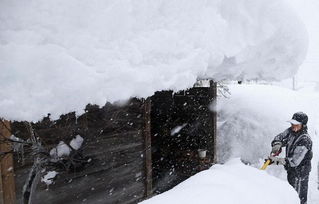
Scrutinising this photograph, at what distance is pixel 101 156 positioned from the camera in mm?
4352

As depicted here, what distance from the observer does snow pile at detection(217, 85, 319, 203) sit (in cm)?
927

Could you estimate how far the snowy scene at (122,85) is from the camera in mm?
2543

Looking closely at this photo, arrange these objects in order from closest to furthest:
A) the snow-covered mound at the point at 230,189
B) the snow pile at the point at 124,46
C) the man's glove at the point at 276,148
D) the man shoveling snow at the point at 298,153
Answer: the snow-covered mound at the point at 230,189 < the snow pile at the point at 124,46 < the man shoveling snow at the point at 298,153 < the man's glove at the point at 276,148

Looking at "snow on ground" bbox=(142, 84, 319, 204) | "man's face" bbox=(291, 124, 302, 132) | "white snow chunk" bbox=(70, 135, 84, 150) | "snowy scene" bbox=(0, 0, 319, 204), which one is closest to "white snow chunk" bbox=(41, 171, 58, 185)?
"snowy scene" bbox=(0, 0, 319, 204)

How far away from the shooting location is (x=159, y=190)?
7438mm

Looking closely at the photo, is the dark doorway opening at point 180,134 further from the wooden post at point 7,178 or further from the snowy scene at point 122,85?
the wooden post at point 7,178

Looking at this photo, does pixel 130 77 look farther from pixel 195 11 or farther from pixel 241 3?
pixel 241 3

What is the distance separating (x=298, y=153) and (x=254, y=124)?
4193mm

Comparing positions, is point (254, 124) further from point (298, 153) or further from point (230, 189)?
point (230, 189)

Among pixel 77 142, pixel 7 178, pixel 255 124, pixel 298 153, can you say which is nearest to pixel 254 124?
pixel 255 124

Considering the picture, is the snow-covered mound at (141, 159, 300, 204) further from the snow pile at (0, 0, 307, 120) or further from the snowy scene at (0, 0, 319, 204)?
the snow pile at (0, 0, 307, 120)

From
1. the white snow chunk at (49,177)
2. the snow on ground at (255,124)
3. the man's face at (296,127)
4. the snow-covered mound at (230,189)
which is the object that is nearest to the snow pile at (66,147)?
the white snow chunk at (49,177)

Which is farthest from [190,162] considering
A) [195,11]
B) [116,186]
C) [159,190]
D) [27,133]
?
[27,133]

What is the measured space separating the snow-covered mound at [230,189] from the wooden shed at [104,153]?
4.35 feet
